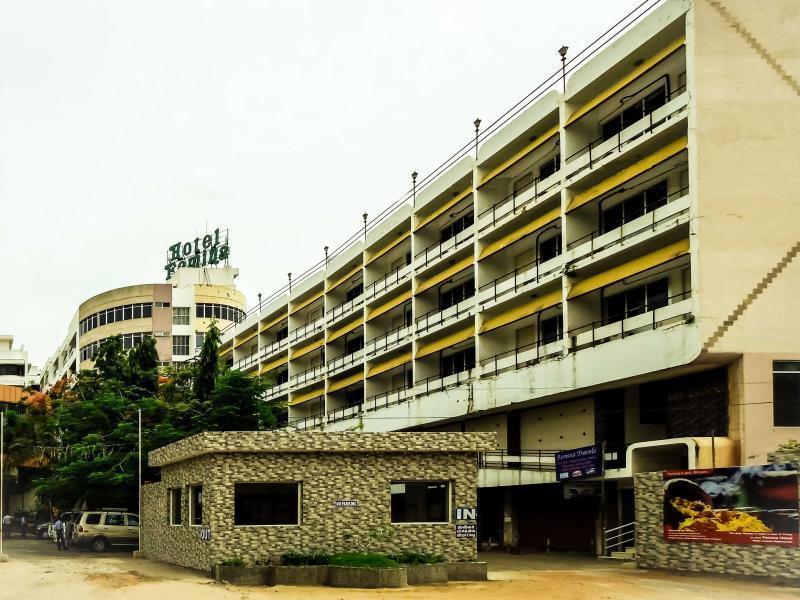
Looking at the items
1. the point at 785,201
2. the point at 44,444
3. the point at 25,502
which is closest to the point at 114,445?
the point at 44,444

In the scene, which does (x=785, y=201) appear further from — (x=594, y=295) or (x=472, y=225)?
(x=472, y=225)

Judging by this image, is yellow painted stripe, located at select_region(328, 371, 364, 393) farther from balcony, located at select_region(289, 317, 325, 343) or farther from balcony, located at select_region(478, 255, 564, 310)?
balcony, located at select_region(478, 255, 564, 310)

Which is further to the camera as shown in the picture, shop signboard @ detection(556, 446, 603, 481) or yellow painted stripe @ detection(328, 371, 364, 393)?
yellow painted stripe @ detection(328, 371, 364, 393)

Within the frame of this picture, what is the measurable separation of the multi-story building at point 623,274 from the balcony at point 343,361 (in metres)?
7.68

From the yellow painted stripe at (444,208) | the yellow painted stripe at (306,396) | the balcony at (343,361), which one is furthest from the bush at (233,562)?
the yellow painted stripe at (306,396)

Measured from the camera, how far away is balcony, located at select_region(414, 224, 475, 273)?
5988 centimetres

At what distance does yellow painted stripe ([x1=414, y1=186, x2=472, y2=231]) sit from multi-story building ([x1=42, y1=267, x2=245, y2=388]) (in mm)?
41668

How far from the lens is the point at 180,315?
105062 millimetres

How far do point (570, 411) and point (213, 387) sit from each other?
20264mm

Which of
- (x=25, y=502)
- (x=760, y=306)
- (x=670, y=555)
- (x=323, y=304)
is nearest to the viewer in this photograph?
(x=670, y=555)

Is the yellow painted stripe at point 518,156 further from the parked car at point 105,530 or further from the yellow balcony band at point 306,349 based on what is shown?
the yellow balcony band at point 306,349

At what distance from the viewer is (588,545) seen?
1959 inches

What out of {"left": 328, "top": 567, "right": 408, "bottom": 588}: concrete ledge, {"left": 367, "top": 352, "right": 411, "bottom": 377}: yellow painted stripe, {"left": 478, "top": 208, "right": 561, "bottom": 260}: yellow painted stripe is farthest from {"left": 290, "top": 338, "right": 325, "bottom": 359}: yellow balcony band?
{"left": 328, "top": 567, "right": 408, "bottom": 588}: concrete ledge

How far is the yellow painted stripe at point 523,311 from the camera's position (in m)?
51.5
